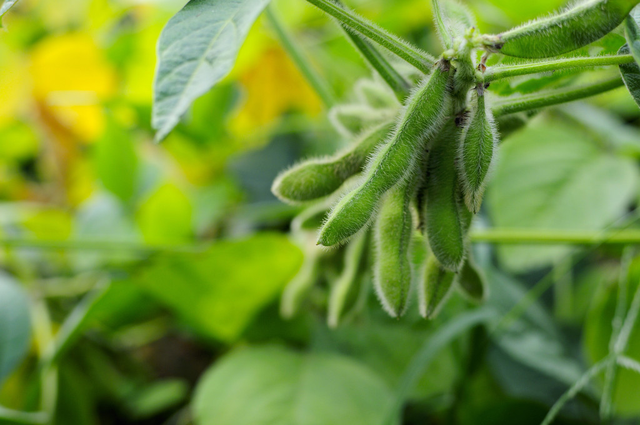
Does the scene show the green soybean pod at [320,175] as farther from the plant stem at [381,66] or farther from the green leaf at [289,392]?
the green leaf at [289,392]

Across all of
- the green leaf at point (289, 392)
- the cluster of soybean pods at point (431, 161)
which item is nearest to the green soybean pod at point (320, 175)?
the cluster of soybean pods at point (431, 161)

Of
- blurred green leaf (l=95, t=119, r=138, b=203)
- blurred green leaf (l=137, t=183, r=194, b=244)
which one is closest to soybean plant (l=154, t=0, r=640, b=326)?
blurred green leaf (l=137, t=183, r=194, b=244)

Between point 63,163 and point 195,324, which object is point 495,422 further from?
point 63,163

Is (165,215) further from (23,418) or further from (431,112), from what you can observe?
(431,112)

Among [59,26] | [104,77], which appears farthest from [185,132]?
[59,26]

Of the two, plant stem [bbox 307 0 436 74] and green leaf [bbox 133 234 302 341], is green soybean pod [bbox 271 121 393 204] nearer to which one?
plant stem [bbox 307 0 436 74]

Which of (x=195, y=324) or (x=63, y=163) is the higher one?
(x=63, y=163)

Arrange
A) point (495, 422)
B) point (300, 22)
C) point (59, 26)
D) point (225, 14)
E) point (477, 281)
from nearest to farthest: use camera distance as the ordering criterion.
→ 1. point (225, 14)
2. point (477, 281)
3. point (495, 422)
4. point (300, 22)
5. point (59, 26)

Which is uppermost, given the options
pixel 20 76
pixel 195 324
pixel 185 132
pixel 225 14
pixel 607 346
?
pixel 20 76
